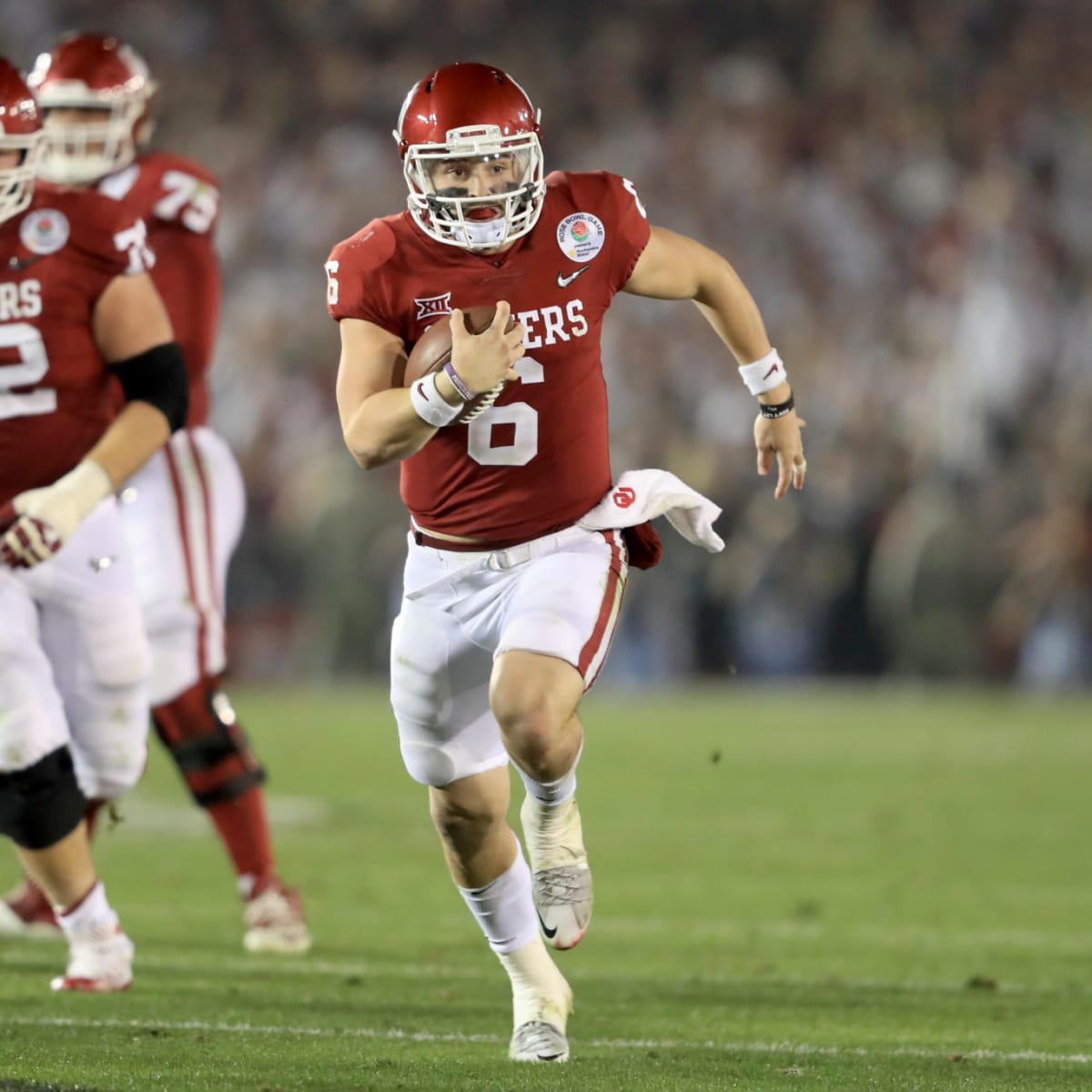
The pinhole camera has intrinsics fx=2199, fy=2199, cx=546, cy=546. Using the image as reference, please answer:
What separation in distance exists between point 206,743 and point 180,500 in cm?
66

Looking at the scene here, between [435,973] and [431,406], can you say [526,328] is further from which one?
[435,973]

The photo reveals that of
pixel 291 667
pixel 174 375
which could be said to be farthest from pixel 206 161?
pixel 174 375

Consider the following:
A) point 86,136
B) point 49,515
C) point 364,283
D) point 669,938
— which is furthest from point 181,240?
point 669,938

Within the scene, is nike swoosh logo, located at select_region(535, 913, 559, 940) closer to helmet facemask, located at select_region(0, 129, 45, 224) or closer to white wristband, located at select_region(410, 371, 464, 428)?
white wristband, located at select_region(410, 371, 464, 428)

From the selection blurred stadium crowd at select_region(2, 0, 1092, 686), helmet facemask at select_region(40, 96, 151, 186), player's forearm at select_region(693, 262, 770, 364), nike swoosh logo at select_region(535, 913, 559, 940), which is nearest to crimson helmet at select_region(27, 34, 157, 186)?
helmet facemask at select_region(40, 96, 151, 186)

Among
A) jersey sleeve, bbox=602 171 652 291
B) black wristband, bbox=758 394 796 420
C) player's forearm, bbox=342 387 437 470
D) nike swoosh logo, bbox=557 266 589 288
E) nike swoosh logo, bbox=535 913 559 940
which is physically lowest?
nike swoosh logo, bbox=535 913 559 940

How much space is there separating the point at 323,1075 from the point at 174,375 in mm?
1804

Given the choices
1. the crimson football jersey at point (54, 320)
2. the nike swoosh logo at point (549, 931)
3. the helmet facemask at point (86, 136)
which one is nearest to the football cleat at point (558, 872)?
the nike swoosh logo at point (549, 931)

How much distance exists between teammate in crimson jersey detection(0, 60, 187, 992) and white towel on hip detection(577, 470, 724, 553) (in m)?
1.12

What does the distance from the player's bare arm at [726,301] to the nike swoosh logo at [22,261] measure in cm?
132

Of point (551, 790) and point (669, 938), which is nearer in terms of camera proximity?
point (551, 790)

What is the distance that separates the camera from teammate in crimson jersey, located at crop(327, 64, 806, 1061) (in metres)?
4.18

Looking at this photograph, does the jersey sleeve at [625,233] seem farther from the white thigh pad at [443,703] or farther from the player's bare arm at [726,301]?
the white thigh pad at [443,703]

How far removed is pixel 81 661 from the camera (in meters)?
4.96
